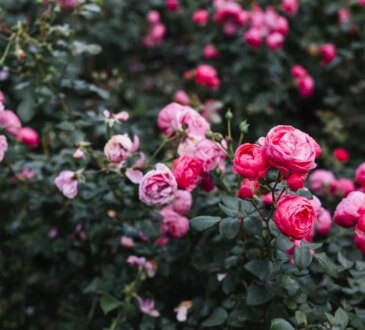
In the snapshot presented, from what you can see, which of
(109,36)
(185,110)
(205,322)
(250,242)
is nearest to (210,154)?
(185,110)

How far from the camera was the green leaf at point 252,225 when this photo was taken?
Result: 157cm

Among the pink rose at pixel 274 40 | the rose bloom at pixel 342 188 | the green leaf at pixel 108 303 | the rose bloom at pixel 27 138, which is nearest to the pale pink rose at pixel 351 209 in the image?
the rose bloom at pixel 342 188

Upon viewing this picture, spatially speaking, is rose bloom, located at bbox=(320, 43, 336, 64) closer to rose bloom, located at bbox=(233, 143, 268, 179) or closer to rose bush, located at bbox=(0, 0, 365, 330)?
rose bush, located at bbox=(0, 0, 365, 330)

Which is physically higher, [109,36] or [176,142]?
[176,142]

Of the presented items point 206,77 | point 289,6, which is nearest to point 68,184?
point 206,77

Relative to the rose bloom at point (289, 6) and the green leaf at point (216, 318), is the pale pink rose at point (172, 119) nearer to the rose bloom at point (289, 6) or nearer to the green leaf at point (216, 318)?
the green leaf at point (216, 318)

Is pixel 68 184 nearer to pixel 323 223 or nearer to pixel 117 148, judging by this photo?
pixel 117 148

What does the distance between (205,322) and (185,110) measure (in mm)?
655

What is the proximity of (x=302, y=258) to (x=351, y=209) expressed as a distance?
9.1 inches

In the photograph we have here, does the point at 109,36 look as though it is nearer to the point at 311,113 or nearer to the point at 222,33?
the point at 222,33

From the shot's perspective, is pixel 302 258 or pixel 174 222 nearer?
pixel 302 258

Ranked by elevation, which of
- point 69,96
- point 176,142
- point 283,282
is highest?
point 176,142

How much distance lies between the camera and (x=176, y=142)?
189 centimetres

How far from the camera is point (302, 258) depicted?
4.92 feet
